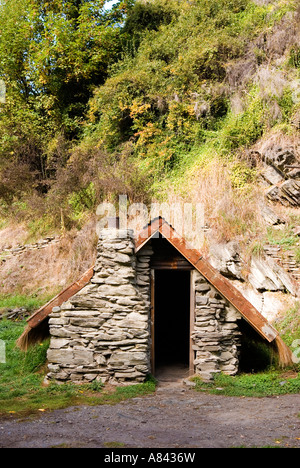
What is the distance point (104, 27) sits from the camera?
62.9ft

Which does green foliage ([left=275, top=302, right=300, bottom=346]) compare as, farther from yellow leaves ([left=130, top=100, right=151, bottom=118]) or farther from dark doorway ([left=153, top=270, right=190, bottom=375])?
yellow leaves ([left=130, top=100, right=151, bottom=118])

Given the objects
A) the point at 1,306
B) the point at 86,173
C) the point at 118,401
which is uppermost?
the point at 86,173

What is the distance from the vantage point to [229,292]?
8047 mm

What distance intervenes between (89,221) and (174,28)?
916 centimetres

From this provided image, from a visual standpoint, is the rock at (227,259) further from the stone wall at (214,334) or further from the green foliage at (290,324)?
the stone wall at (214,334)

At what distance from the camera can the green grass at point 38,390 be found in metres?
6.86

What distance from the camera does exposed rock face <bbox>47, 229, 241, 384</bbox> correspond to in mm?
7797

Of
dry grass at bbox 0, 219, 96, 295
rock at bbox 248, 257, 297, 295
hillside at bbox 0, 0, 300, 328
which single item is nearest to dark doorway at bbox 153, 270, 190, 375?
hillside at bbox 0, 0, 300, 328

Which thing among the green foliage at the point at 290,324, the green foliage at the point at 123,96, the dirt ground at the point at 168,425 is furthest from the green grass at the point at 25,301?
the green foliage at the point at 290,324

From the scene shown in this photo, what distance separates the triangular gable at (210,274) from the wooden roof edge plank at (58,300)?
46.4 inches

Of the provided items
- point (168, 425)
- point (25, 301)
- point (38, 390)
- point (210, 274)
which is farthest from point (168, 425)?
point (25, 301)

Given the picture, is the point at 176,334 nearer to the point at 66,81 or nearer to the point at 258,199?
the point at 258,199

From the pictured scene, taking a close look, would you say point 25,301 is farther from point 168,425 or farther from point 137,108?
point 137,108

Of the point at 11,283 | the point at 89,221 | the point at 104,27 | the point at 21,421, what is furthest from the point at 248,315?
the point at 104,27
